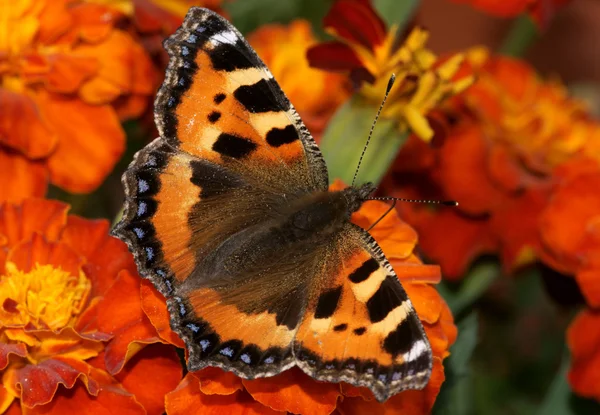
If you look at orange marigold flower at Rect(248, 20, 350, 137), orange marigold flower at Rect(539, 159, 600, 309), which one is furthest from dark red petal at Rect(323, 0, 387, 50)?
orange marigold flower at Rect(539, 159, 600, 309)

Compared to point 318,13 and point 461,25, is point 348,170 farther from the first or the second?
point 461,25

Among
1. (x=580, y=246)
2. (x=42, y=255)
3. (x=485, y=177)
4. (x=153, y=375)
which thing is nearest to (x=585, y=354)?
(x=580, y=246)

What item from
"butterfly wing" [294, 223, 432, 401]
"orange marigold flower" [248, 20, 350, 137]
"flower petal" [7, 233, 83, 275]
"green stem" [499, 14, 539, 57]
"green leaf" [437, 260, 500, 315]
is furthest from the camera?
"green stem" [499, 14, 539, 57]

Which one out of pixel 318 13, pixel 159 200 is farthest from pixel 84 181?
pixel 318 13

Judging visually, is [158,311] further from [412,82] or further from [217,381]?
[412,82]

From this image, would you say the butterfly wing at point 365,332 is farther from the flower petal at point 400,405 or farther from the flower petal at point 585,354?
the flower petal at point 585,354

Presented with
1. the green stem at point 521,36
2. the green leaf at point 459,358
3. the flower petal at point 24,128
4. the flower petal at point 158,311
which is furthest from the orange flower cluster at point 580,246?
the flower petal at point 24,128

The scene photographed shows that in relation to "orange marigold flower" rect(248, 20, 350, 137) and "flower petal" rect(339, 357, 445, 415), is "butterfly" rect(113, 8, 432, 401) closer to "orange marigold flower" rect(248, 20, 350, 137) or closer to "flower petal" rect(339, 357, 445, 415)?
"flower petal" rect(339, 357, 445, 415)
